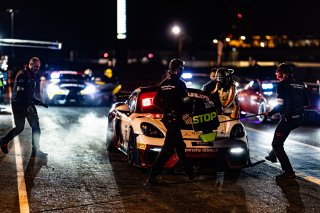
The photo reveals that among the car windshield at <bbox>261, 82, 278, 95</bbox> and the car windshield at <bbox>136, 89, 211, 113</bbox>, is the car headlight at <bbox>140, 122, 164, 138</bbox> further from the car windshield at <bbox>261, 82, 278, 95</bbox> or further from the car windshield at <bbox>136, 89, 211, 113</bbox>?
the car windshield at <bbox>261, 82, 278, 95</bbox>

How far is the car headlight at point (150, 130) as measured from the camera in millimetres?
9016

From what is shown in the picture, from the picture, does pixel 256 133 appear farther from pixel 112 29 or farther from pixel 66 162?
pixel 112 29

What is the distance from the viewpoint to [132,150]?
31.1 ft

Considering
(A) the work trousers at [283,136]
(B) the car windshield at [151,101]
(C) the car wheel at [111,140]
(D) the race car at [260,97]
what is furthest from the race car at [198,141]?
(D) the race car at [260,97]

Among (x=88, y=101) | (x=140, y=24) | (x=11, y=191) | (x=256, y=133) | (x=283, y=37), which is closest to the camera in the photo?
(x=11, y=191)

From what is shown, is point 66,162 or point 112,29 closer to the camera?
point 66,162

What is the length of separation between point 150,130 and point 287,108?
2.01 metres

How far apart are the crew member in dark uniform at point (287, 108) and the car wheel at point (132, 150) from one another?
6.71 ft

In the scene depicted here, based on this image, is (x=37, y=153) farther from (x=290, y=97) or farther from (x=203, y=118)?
(x=290, y=97)

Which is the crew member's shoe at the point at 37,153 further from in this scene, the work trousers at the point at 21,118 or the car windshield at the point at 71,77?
the car windshield at the point at 71,77

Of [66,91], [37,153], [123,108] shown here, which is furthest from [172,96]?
[66,91]

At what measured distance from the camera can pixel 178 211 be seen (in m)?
6.82

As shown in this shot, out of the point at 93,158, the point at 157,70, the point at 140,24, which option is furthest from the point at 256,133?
the point at 140,24

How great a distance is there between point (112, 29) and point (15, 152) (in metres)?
75.4
